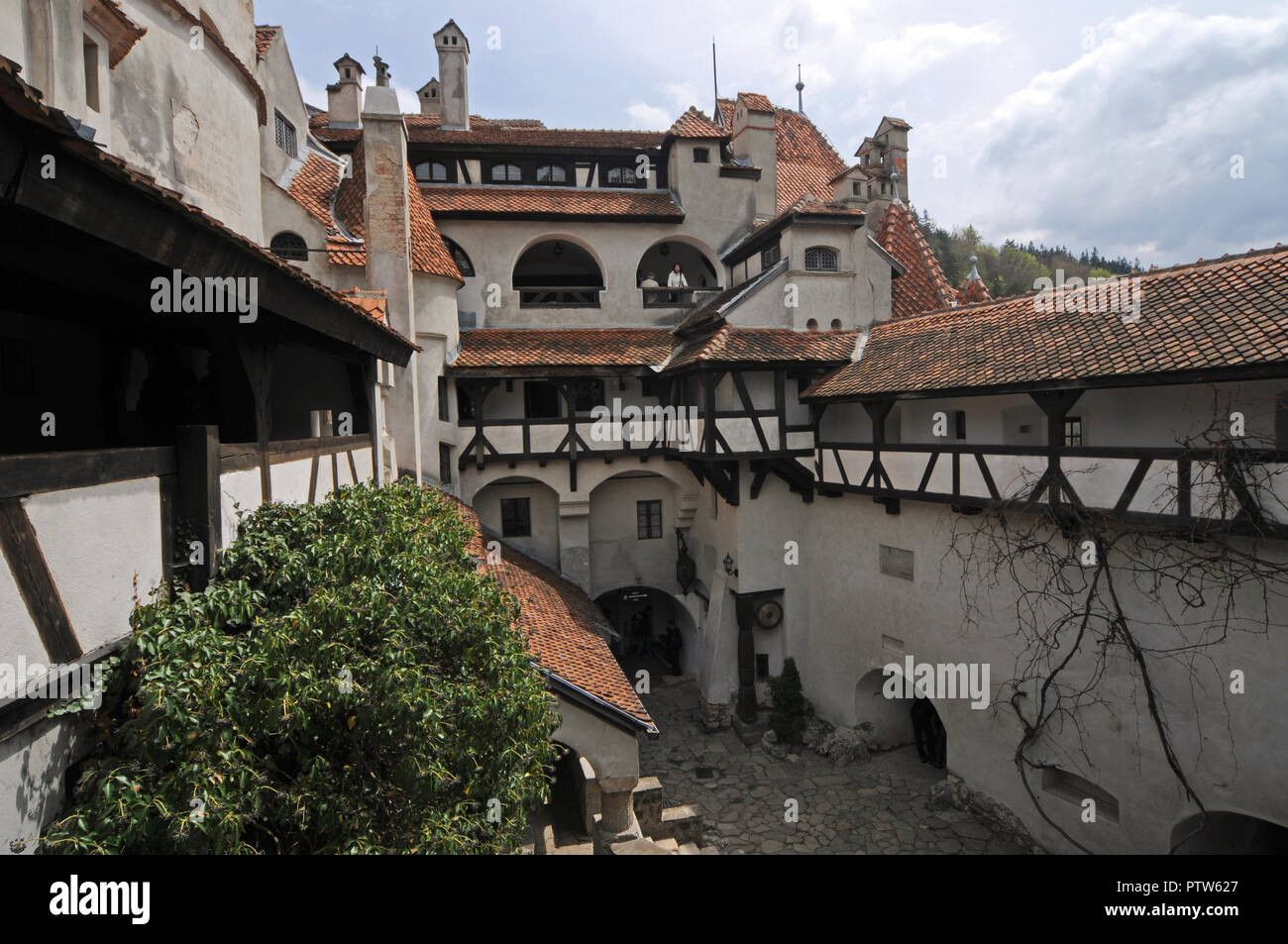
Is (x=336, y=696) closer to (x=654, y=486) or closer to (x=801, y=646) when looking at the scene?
(x=801, y=646)

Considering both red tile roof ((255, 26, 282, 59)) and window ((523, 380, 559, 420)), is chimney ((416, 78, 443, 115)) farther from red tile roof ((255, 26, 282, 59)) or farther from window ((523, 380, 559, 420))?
window ((523, 380, 559, 420))

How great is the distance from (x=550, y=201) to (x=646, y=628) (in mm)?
12681

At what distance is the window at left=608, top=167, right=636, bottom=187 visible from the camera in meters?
21.3

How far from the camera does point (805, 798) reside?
13320 mm

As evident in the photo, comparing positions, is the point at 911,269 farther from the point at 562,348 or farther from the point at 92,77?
the point at 92,77

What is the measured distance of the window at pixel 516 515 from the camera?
61.5 ft

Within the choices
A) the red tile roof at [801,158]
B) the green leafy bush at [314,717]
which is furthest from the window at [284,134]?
the green leafy bush at [314,717]

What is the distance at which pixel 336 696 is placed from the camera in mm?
3582

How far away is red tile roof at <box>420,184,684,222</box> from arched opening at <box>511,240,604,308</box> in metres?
1.28

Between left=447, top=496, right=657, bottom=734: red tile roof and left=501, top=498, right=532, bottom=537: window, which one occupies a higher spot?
left=501, top=498, right=532, bottom=537: window

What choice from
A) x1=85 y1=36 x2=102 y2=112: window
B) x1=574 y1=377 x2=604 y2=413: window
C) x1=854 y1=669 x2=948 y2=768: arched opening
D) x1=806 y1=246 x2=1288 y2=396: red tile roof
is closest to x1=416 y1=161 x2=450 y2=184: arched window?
x1=574 y1=377 x2=604 y2=413: window

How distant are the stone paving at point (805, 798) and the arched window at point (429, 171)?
51.6 ft

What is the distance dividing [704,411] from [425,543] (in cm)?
1003

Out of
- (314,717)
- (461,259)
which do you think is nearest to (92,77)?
(314,717)
